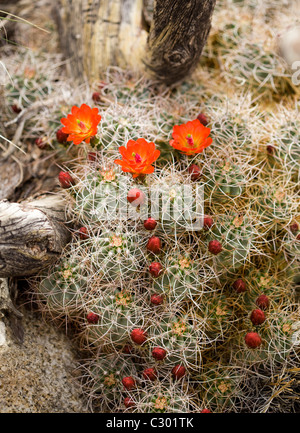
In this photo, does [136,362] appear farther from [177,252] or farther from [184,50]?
[184,50]

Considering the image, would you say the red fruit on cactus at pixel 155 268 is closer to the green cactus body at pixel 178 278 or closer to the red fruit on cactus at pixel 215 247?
the green cactus body at pixel 178 278

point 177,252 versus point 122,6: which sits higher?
point 122,6

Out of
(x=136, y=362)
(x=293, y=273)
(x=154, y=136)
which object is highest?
(x=154, y=136)

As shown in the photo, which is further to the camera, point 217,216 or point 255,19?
point 255,19

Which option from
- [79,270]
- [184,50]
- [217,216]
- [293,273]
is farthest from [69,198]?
[293,273]

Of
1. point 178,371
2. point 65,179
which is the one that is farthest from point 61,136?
point 178,371

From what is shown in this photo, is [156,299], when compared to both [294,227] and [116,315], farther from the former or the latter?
[294,227]
